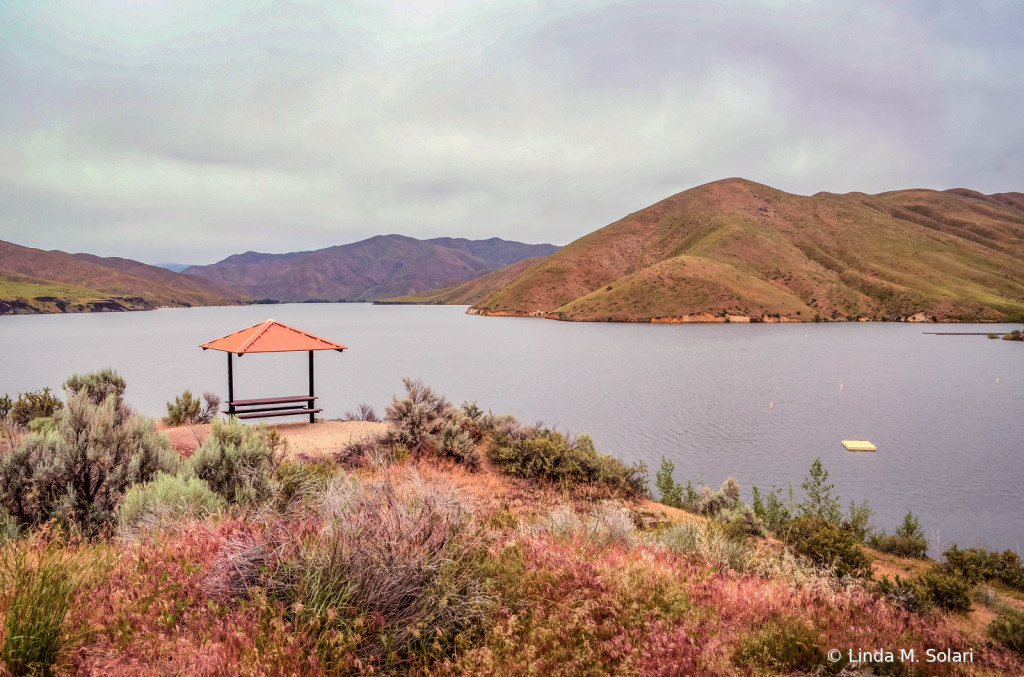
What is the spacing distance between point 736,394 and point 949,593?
776 inches

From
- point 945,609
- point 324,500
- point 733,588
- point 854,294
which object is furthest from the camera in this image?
point 854,294

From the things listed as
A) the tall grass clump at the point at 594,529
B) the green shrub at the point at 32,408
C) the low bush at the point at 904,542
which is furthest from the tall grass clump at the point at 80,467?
the low bush at the point at 904,542

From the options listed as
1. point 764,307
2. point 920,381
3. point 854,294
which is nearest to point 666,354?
point 920,381

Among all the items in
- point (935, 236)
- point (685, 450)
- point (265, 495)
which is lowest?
point (685, 450)

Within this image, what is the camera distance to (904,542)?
9.62 meters

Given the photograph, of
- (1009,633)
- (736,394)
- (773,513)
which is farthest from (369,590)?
(736,394)

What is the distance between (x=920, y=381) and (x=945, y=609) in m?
29.7

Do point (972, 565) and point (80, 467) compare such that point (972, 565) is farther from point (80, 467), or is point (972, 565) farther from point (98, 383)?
point (98, 383)

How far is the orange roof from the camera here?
511 inches

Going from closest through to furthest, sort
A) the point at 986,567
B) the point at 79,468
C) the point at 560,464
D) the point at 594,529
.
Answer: the point at 79,468 → the point at 594,529 → the point at 986,567 → the point at 560,464

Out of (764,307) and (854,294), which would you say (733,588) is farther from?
(854,294)

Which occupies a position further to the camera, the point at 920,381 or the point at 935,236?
the point at 935,236

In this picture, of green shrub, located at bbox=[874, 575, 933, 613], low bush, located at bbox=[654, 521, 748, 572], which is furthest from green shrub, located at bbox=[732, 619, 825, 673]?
green shrub, located at bbox=[874, 575, 933, 613]

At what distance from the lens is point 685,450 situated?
16.2 m
